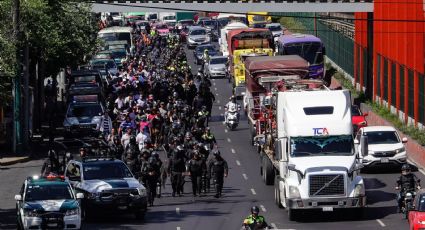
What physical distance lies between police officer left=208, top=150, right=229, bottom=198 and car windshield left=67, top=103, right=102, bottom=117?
1633 cm

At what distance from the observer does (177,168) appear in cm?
4597

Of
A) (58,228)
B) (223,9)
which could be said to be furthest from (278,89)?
(223,9)

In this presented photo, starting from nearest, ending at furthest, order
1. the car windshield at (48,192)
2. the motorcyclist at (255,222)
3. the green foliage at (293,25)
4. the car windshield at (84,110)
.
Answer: the motorcyclist at (255,222), the car windshield at (48,192), the car windshield at (84,110), the green foliage at (293,25)

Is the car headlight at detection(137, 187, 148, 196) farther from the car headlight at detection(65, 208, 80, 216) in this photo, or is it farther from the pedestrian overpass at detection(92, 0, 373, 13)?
the pedestrian overpass at detection(92, 0, 373, 13)

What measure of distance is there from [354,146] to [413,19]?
24.3m

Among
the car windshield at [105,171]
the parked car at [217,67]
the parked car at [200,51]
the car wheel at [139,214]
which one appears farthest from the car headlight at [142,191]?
the parked car at [200,51]

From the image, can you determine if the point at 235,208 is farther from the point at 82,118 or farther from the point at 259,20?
the point at 259,20

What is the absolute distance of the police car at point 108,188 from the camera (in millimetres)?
40969

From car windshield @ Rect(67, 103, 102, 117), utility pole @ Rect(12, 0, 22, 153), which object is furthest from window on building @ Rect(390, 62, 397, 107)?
utility pole @ Rect(12, 0, 22, 153)

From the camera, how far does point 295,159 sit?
1629 inches

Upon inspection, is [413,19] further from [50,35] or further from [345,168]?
[345,168]

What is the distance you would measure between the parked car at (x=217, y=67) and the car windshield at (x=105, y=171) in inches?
1943

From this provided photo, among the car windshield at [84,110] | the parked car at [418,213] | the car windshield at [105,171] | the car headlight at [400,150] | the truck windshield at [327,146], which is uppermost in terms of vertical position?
the truck windshield at [327,146]

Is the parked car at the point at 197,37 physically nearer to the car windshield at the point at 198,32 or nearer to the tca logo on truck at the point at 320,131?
the car windshield at the point at 198,32
